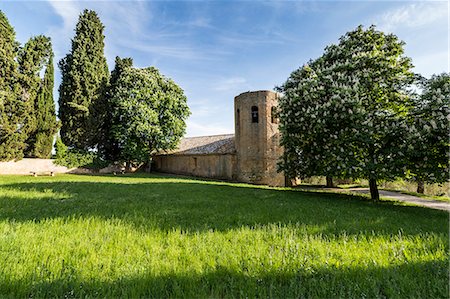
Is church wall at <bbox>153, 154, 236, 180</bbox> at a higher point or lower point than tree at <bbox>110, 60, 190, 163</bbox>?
lower

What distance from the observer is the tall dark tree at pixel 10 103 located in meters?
24.9

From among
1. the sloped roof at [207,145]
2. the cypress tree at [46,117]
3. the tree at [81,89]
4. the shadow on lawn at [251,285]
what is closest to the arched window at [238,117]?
the sloped roof at [207,145]

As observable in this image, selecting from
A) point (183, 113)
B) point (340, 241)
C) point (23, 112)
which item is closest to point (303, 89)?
point (340, 241)

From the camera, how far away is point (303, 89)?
12.3m

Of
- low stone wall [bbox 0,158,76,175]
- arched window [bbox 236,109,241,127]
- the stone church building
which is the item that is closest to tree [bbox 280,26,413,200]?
the stone church building

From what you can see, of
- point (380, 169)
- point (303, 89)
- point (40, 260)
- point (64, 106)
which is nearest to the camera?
point (40, 260)

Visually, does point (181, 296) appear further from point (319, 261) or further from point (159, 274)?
point (319, 261)

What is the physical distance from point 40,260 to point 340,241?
14.7ft

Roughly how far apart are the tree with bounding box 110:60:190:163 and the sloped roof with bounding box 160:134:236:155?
3.09m

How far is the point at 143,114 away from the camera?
29.5 meters

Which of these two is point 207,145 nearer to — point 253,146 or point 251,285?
point 253,146

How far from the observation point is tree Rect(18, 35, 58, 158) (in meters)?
27.6

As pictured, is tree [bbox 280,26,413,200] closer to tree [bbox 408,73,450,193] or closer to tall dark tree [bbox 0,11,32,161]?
tree [bbox 408,73,450,193]

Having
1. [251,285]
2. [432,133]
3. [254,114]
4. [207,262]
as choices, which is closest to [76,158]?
[254,114]
